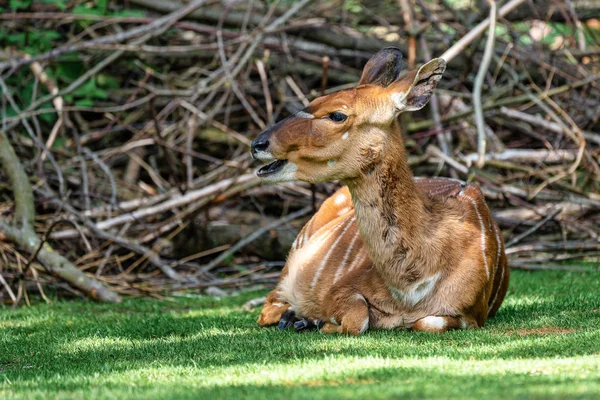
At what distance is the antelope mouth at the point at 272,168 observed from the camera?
15.6ft

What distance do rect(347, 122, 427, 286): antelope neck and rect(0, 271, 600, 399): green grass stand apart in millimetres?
369

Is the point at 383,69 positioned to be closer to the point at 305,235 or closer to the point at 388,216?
the point at 388,216

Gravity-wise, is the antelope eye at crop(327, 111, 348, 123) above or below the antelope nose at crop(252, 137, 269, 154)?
above

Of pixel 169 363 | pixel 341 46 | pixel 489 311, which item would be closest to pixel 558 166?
pixel 341 46

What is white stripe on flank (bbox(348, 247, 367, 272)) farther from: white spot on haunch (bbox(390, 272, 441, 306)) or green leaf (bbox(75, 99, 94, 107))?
green leaf (bbox(75, 99, 94, 107))

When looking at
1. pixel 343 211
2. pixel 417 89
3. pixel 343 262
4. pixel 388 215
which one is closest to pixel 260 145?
pixel 388 215

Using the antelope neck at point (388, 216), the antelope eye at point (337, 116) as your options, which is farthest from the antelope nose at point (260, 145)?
the antelope neck at point (388, 216)

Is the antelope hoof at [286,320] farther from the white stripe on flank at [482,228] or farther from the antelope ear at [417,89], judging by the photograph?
the antelope ear at [417,89]

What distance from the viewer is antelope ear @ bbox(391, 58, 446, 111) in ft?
15.5

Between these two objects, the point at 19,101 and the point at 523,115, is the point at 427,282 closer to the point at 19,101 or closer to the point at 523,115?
the point at 523,115

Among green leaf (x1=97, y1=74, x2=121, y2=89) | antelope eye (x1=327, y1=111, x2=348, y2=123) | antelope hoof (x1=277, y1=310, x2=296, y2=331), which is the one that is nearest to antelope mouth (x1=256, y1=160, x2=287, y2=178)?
antelope eye (x1=327, y1=111, x2=348, y2=123)

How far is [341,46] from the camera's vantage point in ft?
31.9

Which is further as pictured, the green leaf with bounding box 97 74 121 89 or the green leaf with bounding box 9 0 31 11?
the green leaf with bounding box 97 74 121 89

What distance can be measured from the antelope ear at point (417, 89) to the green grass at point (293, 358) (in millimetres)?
1149
